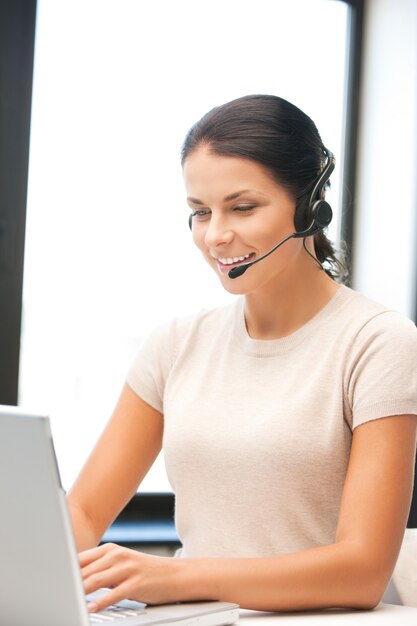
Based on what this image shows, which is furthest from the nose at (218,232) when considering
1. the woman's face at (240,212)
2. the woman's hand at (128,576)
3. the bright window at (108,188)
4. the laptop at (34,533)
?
the bright window at (108,188)

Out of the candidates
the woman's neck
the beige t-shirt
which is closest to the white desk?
the beige t-shirt

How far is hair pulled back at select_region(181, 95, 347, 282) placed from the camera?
4.56 feet

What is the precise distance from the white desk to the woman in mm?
77

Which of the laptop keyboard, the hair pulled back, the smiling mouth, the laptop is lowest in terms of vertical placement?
the laptop keyboard

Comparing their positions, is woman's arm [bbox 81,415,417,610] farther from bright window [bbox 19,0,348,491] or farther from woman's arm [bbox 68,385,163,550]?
bright window [bbox 19,0,348,491]

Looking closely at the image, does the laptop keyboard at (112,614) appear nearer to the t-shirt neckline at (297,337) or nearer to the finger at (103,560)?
the finger at (103,560)

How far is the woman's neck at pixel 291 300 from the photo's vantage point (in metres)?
1.45

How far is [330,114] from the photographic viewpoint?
2750 mm

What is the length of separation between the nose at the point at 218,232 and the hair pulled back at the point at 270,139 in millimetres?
107

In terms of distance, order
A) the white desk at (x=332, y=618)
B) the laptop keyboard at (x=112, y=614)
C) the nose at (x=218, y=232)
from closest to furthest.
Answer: the laptop keyboard at (x=112, y=614)
the white desk at (x=332, y=618)
the nose at (x=218, y=232)

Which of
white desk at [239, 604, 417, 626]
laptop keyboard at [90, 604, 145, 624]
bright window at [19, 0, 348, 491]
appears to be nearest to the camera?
laptop keyboard at [90, 604, 145, 624]

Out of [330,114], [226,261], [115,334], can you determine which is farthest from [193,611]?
[330,114]

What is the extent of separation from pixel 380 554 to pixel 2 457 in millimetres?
590

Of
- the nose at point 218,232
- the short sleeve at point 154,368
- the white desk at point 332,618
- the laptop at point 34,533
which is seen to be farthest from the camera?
the short sleeve at point 154,368
